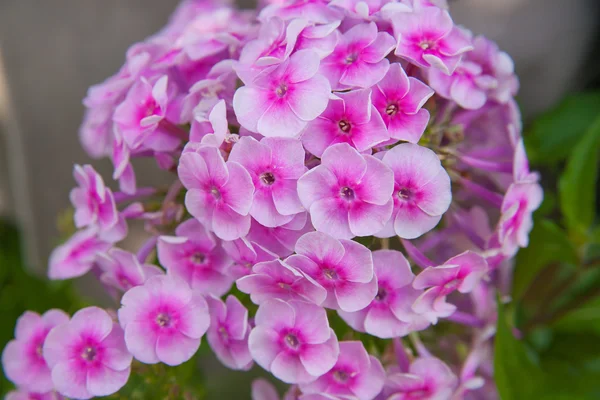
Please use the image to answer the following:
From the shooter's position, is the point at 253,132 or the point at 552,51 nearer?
the point at 253,132

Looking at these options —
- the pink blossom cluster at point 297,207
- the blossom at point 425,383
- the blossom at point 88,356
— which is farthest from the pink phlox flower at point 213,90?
the blossom at point 425,383

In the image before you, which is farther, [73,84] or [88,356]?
[73,84]

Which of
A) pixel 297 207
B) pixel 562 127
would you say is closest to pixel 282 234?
pixel 297 207

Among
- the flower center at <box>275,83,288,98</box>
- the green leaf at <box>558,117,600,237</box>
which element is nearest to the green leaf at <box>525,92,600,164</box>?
the green leaf at <box>558,117,600,237</box>

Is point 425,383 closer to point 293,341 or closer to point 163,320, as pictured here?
Answer: point 293,341

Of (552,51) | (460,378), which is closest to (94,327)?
(460,378)

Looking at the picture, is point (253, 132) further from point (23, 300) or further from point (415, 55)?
point (23, 300)

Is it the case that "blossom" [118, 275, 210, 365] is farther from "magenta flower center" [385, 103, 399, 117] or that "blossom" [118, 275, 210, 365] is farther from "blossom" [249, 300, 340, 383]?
"magenta flower center" [385, 103, 399, 117]

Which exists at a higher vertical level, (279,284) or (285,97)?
(285,97)
